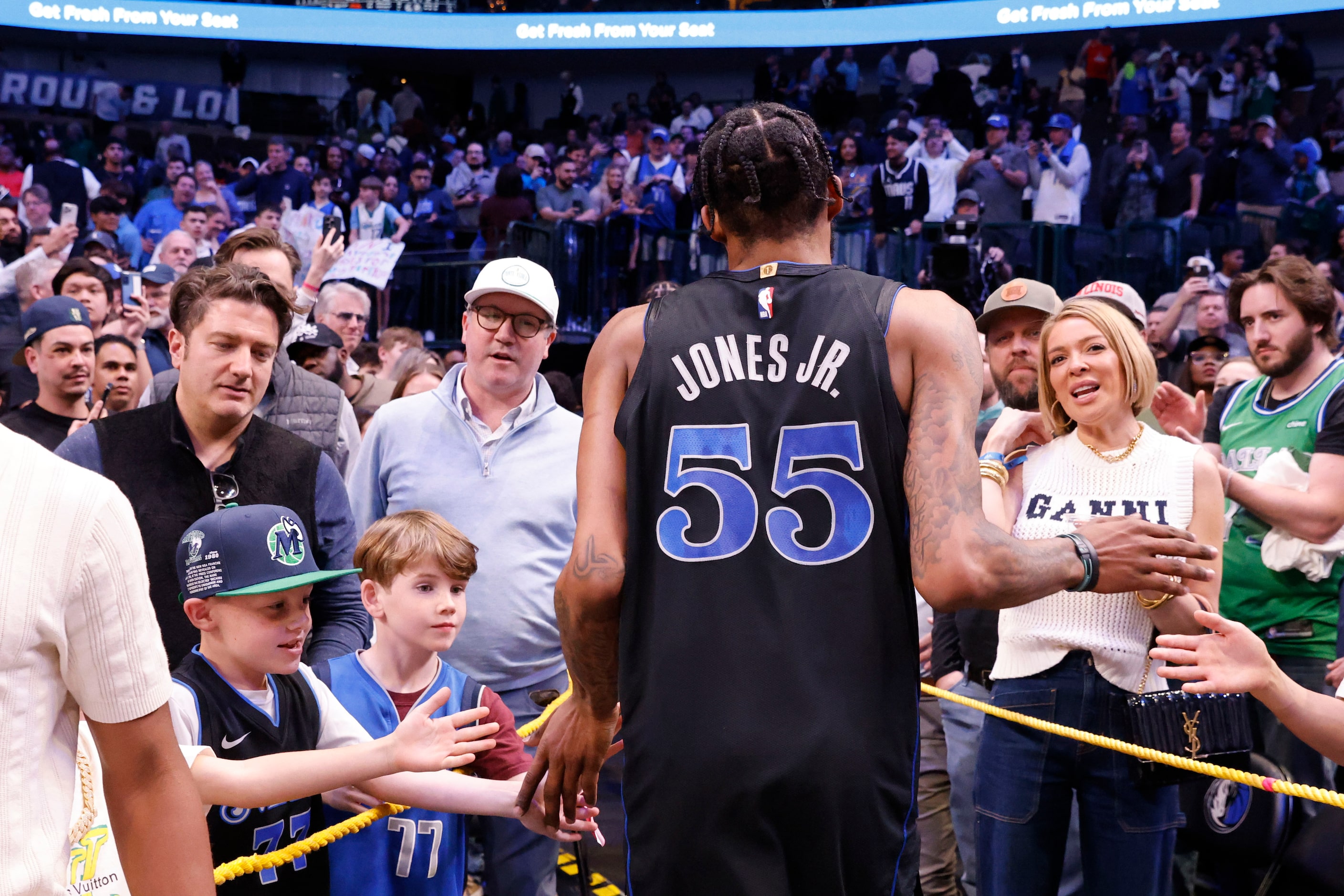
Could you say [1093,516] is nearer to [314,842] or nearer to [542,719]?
[542,719]

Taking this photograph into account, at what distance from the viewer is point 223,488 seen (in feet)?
10.3

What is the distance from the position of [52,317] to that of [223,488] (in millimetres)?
2229

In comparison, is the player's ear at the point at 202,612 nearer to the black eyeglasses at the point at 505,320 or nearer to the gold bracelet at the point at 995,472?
the black eyeglasses at the point at 505,320

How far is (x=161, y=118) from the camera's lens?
19.8m

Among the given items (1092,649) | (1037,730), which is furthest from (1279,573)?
(1037,730)

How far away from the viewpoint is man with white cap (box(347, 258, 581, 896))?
142 inches

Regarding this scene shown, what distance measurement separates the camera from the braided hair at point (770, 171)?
2209 millimetres

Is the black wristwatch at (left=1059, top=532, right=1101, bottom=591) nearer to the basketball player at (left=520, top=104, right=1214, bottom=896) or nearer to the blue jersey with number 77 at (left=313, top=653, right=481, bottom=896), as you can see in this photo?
the basketball player at (left=520, top=104, right=1214, bottom=896)

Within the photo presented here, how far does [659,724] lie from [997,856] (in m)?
1.39

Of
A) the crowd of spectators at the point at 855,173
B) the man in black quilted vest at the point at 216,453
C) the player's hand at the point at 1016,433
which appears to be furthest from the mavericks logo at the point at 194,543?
the crowd of spectators at the point at 855,173

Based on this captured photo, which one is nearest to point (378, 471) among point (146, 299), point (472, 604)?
point (472, 604)

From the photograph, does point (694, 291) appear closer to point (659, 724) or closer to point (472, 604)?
point (659, 724)

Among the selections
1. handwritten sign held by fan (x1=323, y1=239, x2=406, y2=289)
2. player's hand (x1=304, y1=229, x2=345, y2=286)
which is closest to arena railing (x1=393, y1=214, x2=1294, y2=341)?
handwritten sign held by fan (x1=323, y1=239, x2=406, y2=289)

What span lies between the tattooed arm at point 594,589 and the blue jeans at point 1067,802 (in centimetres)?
121
